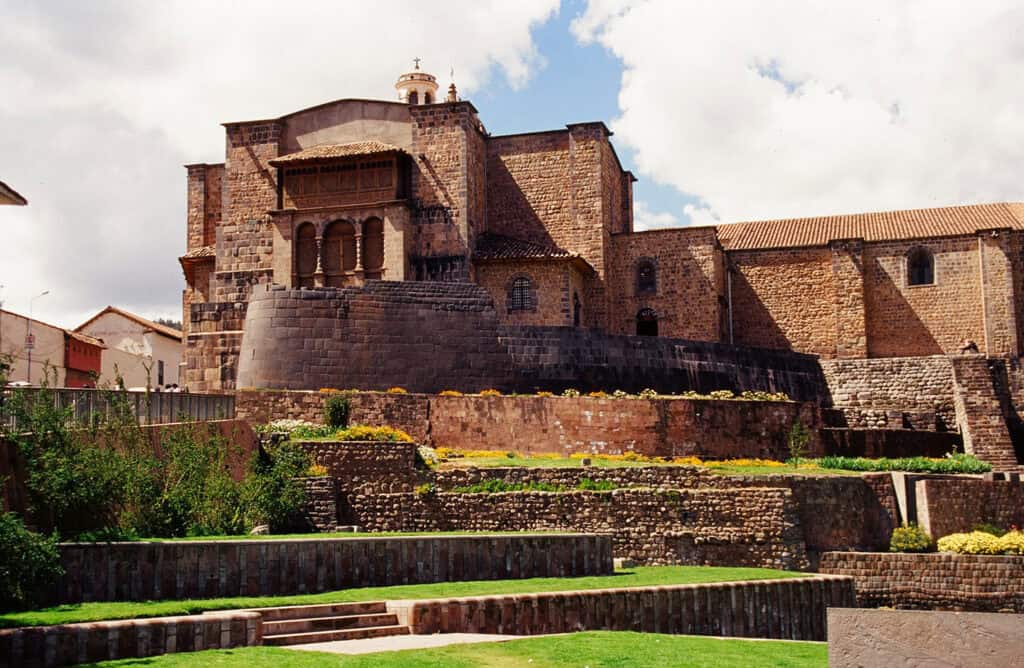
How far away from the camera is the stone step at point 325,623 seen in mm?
12445

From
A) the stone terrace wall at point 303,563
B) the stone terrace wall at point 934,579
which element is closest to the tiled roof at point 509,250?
the stone terrace wall at point 934,579

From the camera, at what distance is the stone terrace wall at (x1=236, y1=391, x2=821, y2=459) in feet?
85.6

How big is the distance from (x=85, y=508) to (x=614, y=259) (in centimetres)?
3018

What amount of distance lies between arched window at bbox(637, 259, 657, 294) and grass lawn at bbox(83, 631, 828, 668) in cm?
3031

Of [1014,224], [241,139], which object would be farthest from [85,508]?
[1014,224]

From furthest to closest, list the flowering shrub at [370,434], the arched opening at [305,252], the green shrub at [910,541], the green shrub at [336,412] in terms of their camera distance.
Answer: the arched opening at [305,252]
the green shrub at [336,412]
the flowering shrub at [370,434]
the green shrub at [910,541]

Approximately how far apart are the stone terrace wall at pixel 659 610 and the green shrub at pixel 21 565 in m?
3.84

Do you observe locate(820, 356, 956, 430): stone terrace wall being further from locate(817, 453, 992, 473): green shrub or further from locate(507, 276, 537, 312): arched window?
locate(507, 276, 537, 312): arched window

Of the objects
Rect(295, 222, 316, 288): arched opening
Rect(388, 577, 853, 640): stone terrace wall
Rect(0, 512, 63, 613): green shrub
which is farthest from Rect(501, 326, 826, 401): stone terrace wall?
Rect(0, 512, 63, 613): green shrub

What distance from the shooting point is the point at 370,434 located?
23438mm

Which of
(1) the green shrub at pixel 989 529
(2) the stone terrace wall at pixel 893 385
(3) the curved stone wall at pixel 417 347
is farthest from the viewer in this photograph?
(2) the stone terrace wall at pixel 893 385

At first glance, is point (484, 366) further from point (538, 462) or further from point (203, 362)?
point (203, 362)

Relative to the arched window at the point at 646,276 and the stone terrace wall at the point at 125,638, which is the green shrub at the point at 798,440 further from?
the stone terrace wall at the point at 125,638

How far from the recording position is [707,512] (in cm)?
2091
